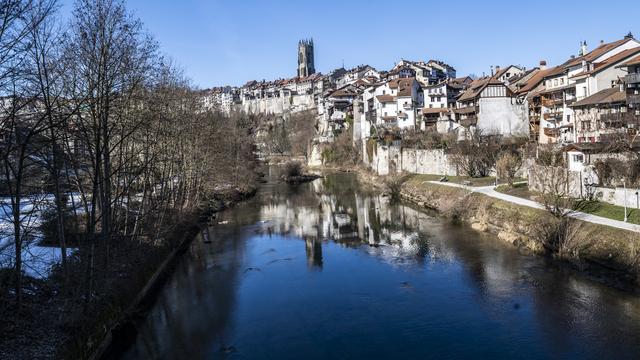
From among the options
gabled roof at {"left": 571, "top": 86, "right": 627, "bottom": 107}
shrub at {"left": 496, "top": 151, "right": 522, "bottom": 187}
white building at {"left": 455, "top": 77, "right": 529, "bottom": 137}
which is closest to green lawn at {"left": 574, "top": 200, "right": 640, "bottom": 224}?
shrub at {"left": 496, "top": 151, "right": 522, "bottom": 187}

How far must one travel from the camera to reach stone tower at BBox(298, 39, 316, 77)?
493 feet

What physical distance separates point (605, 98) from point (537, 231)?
18.6 meters

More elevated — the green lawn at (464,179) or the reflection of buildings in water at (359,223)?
the green lawn at (464,179)

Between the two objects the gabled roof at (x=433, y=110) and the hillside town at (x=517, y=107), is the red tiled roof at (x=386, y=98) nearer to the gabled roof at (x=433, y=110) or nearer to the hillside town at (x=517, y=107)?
the hillside town at (x=517, y=107)

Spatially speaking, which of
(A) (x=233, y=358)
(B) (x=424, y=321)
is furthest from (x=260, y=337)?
(B) (x=424, y=321)

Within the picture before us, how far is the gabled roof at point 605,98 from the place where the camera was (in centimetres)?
3575

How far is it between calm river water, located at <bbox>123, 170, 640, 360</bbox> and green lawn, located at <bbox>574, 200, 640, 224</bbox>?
12.0 ft

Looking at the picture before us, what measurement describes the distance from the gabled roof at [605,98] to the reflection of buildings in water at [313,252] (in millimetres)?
22272

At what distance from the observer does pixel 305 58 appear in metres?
150

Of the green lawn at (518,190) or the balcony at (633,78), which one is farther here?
the balcony at (633,78)

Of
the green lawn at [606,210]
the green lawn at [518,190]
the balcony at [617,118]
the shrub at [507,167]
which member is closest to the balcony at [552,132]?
the balcony at [617,118]

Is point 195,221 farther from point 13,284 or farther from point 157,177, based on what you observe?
point 13,284

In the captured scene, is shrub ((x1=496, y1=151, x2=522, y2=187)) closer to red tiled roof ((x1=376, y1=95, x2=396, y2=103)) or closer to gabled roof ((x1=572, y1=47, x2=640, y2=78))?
gabled roof ((x1=572, y1=47, x2=640, y2=78))

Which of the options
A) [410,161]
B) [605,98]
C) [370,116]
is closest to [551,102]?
[605,98]
